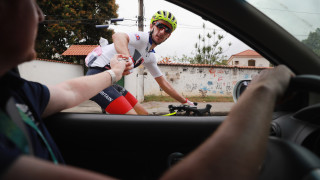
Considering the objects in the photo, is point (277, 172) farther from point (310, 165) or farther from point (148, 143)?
point (148, 143)

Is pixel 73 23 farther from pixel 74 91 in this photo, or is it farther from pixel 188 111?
pixel 74 91

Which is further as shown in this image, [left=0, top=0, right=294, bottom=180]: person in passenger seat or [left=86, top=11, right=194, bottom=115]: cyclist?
[left=86, top=11, right=194, bottom=115]: cyclist

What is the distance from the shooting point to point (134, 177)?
1.56 meters

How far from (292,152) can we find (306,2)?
78cm

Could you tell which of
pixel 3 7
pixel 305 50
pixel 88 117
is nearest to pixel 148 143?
pixel 88 117

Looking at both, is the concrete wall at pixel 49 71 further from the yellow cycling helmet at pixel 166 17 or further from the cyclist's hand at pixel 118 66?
the cyclist's hand at pixel 118 66

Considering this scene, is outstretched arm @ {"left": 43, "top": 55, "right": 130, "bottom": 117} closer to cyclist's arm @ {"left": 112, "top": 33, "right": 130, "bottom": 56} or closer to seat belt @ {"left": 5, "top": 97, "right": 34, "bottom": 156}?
seat belt @ {"left": 5, "top": 97, "right": 34, "bottom": 156}

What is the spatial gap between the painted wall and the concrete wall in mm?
6480

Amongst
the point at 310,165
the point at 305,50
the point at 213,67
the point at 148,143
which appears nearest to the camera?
the point at 310,165

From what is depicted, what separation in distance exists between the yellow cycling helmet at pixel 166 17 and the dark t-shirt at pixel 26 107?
1814 mm

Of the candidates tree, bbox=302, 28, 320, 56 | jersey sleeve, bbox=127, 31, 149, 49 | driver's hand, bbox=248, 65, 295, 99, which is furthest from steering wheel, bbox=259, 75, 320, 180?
jersey sleeve, bbox=127, 31, 149, 49

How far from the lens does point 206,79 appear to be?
671 inches

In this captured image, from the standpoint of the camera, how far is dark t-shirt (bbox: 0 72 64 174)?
0.51 m

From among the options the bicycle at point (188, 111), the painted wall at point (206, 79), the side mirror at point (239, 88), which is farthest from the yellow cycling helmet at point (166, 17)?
the painted wall at point (206, 79)
